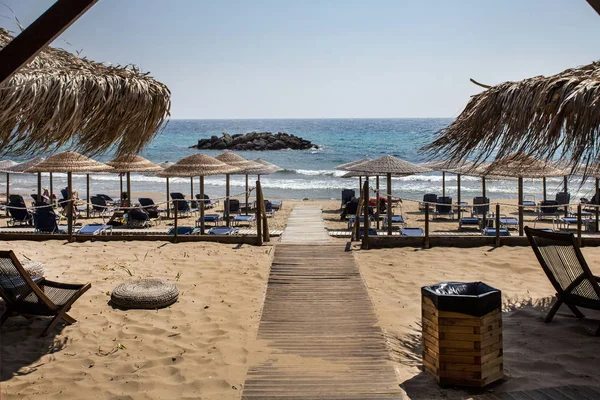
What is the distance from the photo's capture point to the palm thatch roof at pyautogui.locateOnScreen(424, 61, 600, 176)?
481cm

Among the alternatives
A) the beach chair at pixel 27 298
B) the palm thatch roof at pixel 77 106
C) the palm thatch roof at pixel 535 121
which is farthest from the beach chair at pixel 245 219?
the palm thatch roof at pixel 77 106

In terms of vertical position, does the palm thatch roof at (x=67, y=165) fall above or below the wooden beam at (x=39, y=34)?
below

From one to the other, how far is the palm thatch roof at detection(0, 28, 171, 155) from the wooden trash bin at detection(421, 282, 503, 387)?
2.80 metres

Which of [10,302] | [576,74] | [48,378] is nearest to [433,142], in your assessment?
[576,74]

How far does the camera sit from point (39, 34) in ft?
9.85

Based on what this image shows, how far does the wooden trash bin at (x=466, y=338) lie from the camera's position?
4238mm

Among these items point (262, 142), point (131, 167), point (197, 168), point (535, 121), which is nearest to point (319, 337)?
point (535, 121)

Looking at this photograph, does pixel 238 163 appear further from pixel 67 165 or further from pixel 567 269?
pixel 567 269

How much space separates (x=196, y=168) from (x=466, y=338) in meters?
9.98

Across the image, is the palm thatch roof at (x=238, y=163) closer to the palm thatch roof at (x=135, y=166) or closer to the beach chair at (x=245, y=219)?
the beach chair at (x=245, y=219)

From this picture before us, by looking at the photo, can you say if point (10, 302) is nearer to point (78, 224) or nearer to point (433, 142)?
point (433, 142)

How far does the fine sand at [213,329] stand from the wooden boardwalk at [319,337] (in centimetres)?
16

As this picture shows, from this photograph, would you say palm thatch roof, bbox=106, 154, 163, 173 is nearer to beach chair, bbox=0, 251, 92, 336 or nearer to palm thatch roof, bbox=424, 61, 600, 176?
beach chair, bbox=0, 251, 92, 336

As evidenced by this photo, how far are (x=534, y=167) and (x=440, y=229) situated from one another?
3.34 meters
